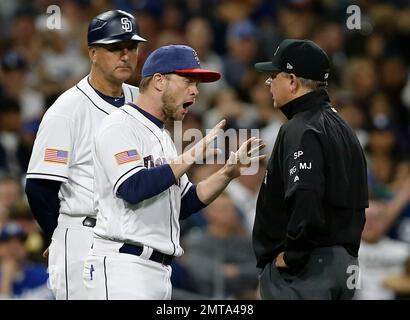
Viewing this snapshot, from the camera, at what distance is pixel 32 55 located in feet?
30.5

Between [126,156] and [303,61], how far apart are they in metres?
0.91

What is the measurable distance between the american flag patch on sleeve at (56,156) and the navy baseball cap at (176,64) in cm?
58

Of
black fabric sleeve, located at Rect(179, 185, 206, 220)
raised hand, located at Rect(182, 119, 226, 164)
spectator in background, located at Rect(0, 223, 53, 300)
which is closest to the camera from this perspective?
raised hand, located at Rect(182, 119, 226, 164)

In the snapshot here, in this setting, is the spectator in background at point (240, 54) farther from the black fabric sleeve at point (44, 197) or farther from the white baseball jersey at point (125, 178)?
the white baseball jersey at point (125, 178)

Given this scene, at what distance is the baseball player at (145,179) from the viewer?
4.01m

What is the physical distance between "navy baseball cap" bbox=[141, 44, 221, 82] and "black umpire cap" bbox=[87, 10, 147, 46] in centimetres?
37

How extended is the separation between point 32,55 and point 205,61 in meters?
1.64

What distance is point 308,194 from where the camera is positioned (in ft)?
13.3

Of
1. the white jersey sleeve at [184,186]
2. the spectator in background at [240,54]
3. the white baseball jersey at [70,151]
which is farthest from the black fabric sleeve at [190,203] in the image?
the spectator in background at [240,54]

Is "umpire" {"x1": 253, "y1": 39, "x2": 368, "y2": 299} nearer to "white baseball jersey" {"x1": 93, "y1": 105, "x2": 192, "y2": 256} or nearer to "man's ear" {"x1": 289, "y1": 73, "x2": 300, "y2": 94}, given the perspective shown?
"man's ear" {"x1": 289, "y1": 73, "x2": 300, "y2": 94}

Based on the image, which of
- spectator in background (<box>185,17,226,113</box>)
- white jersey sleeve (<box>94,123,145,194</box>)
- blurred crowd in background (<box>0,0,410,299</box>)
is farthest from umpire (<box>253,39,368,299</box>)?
spectator in background (<box>185,17,226,113</box>)

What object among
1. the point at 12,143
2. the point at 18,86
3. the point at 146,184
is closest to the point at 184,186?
the point at 146,184

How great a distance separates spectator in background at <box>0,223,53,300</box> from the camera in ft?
21.2
